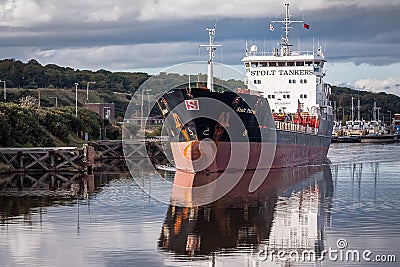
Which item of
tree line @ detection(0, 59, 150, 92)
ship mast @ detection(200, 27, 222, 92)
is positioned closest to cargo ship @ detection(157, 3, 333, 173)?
ship mast @ detection(200, 27, 222, 92)

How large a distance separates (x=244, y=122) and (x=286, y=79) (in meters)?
14.0

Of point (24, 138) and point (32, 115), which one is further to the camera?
point (32, 115)

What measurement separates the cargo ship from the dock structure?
4.73m

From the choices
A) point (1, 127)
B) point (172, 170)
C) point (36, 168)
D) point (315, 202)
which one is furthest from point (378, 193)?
point (1, 127)

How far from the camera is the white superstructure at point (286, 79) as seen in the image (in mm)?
51000

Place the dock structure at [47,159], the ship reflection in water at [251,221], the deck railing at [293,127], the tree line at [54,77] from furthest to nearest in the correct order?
the tree line at [54,77] < the deck railing at [293,127] < the dock structure at [47,159] < the ship reflection in water at [251,221]

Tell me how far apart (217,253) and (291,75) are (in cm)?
3375

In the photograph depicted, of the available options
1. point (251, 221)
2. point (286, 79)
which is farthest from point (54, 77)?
point (251, 221)

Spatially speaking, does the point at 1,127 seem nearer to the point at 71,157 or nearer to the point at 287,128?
the point at 71,157

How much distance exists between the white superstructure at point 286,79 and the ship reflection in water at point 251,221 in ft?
54.2

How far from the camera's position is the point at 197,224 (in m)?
23.1

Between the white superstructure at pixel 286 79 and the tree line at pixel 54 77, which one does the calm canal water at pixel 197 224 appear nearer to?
the white superstructure at pixel 286 79

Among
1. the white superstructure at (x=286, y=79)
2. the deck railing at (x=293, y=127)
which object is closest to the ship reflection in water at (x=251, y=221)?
the deck railing at (x=293, y=127)

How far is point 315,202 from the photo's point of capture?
92.9ft
